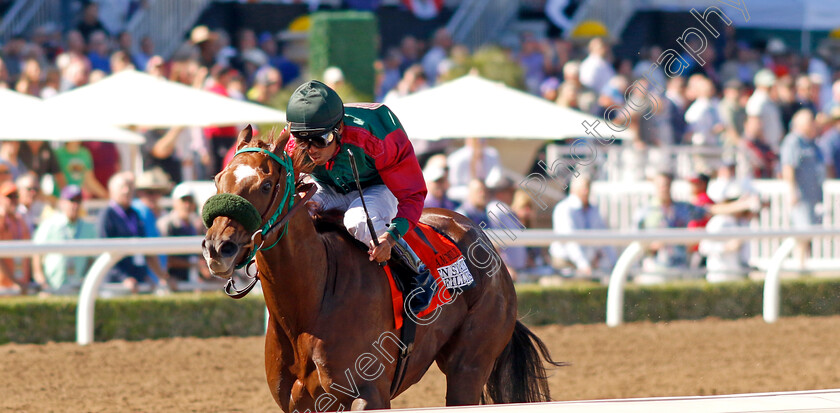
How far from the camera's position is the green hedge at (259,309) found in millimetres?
7285

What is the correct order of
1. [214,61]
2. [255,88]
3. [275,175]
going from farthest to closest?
1. [214,61]
2. [255,88]
3. [275,175]

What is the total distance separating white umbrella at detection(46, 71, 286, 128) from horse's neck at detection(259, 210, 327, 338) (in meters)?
5.62

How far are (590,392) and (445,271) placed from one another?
7.33 ft

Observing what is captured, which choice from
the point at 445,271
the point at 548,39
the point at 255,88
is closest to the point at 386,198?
the point at 445,271

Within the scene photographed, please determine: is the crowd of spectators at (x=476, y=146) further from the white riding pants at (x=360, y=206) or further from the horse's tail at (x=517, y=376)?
the white riding pants at (x=360, y=206)

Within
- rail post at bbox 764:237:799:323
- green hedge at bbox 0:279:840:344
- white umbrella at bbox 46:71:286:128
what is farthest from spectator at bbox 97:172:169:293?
rail post at bbox 764:237:799:323

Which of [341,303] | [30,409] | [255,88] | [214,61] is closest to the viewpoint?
[341,303]

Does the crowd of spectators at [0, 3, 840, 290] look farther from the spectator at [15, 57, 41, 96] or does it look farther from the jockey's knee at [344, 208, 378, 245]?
the jockey's knee at [344, 208, 378, 245]

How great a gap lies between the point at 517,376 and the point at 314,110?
1.61 meters

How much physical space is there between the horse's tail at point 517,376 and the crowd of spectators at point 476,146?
3484mm

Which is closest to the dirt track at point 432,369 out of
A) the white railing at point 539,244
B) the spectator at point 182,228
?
the white railing at point 539,244

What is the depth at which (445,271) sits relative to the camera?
168 inches

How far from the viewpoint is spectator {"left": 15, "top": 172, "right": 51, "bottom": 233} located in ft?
26.9

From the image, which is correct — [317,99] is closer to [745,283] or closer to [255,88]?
[745,283]
